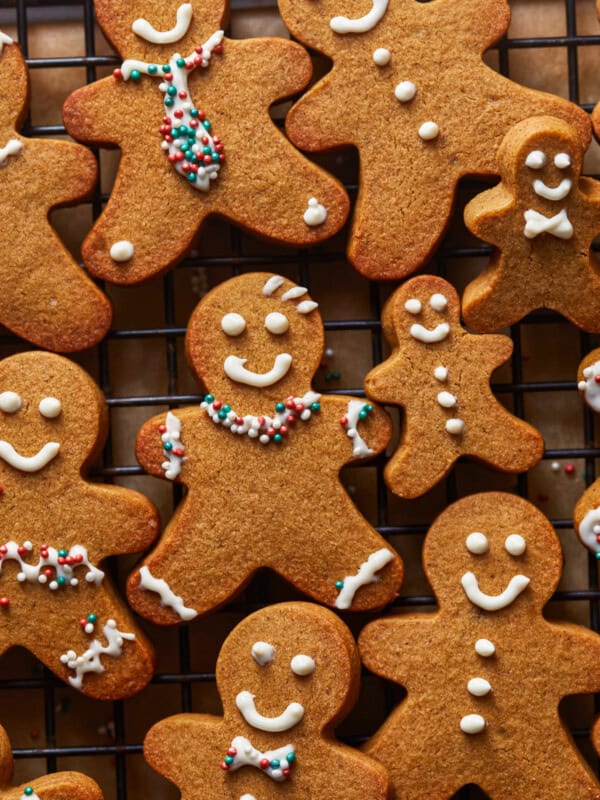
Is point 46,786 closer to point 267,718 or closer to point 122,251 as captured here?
point 267,718

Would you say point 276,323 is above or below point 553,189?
below

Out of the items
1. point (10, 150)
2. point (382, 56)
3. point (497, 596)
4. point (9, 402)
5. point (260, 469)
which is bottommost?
point (497, 596)

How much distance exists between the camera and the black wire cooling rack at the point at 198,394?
161cm

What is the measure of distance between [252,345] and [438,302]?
0.26 meters

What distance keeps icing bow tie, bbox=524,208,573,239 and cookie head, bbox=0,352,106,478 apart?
2.08 ft

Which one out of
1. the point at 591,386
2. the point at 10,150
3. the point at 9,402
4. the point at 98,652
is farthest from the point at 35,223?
the point at 591,386

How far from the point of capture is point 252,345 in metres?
1.55

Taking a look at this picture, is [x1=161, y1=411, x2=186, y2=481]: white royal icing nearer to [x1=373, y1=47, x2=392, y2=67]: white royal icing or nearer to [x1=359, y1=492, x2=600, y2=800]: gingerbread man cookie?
[x1=359, y1=492, x2=600, y2=800]: gingerbread man cookie

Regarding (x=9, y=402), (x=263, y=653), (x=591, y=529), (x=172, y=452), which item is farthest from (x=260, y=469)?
(x=591, y=529)

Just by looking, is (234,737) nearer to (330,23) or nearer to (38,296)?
(38,296)

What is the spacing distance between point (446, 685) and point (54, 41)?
109cm

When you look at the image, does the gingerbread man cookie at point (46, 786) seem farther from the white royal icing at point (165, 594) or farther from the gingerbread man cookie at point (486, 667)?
the gingerbread man cookie at point (486, 667)

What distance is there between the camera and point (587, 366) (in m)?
1.56

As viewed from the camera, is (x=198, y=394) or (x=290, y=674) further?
(x=198, y=394)
